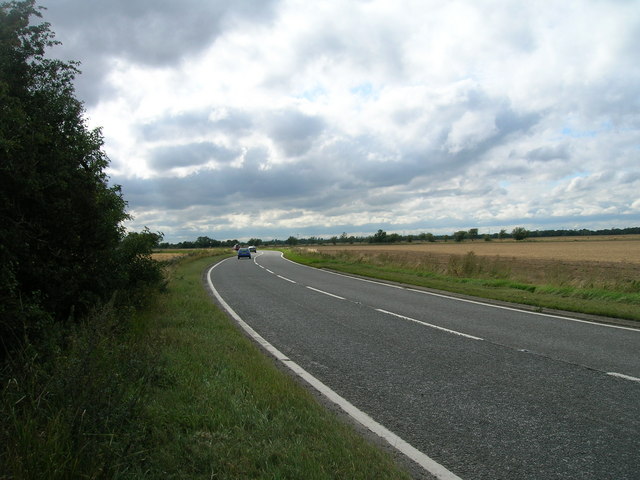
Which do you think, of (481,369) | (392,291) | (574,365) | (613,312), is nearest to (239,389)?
(481,369)

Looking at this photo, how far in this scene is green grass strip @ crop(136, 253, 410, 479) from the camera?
3.15 meters

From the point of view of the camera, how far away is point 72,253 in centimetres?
604

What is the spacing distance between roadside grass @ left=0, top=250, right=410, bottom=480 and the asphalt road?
2.67 feet

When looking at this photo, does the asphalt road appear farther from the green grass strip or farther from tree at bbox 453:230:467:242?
tree at bbox 453:230:467:242

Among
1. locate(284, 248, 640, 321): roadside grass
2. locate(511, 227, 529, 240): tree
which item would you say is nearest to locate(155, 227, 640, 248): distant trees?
locate(511, 227, 529, 240): tree

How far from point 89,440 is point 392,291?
13.4 metres

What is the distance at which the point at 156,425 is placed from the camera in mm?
3729

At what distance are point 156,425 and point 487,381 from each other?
3.99 metres

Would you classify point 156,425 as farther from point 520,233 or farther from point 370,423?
point 520,233

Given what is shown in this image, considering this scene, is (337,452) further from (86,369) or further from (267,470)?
(86,369)

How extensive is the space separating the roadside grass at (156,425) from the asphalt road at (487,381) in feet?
2.67

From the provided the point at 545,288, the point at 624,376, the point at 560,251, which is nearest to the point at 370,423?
the point at 624,376

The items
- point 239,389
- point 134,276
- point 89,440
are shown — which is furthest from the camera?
point 134,276

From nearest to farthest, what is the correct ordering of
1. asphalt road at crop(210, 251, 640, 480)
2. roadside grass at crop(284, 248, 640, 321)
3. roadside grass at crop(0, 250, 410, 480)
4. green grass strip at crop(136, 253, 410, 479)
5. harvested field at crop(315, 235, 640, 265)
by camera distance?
roadside grass at crop(0, 250, 410, 480) < green grass strip at crop(136, 253, 410, 479) < asphalt road at crop(210, 251, 640, 480) < roadside grass at crop(284, 248, 640, 321) < harvested field at crop(315, 235, 640, 265)
